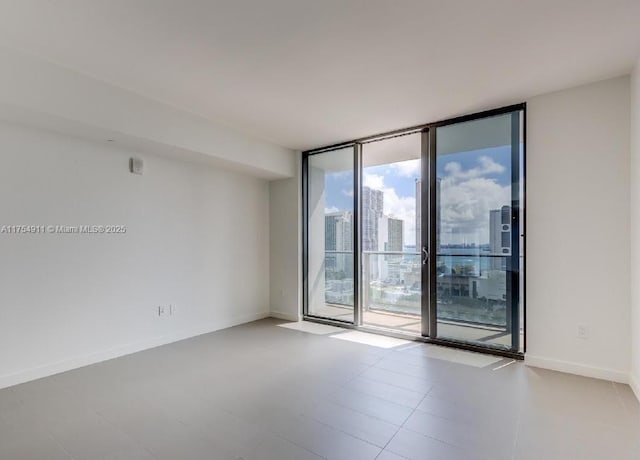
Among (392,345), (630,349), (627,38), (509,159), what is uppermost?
(627,38)

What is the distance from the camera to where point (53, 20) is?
82.4 inches

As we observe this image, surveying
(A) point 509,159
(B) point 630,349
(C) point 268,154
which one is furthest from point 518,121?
(C) point 268,154

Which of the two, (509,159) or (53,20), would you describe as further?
(509,159)

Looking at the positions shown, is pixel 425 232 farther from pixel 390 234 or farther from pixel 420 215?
pixel 390 234

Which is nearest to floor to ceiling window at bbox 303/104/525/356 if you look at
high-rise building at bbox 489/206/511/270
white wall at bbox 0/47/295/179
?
high-rise building at bbox 489/206/511/270

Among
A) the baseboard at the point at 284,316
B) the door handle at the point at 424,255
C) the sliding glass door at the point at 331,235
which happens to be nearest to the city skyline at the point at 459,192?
the door handle at the point at 424,255

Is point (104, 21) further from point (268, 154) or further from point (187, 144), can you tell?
point (268, 154)

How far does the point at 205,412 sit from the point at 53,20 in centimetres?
282

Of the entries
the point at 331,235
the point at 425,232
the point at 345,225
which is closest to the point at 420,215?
the point at 425,232

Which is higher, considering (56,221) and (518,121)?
(518,121)

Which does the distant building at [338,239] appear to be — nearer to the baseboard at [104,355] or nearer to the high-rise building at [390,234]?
the high-rise building at [390,234]

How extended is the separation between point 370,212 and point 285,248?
149cm

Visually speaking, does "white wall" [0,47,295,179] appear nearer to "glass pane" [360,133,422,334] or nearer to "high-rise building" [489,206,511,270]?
"glass pane" [360,133,422,334]

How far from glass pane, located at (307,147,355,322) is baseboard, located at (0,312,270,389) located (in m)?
1.38
